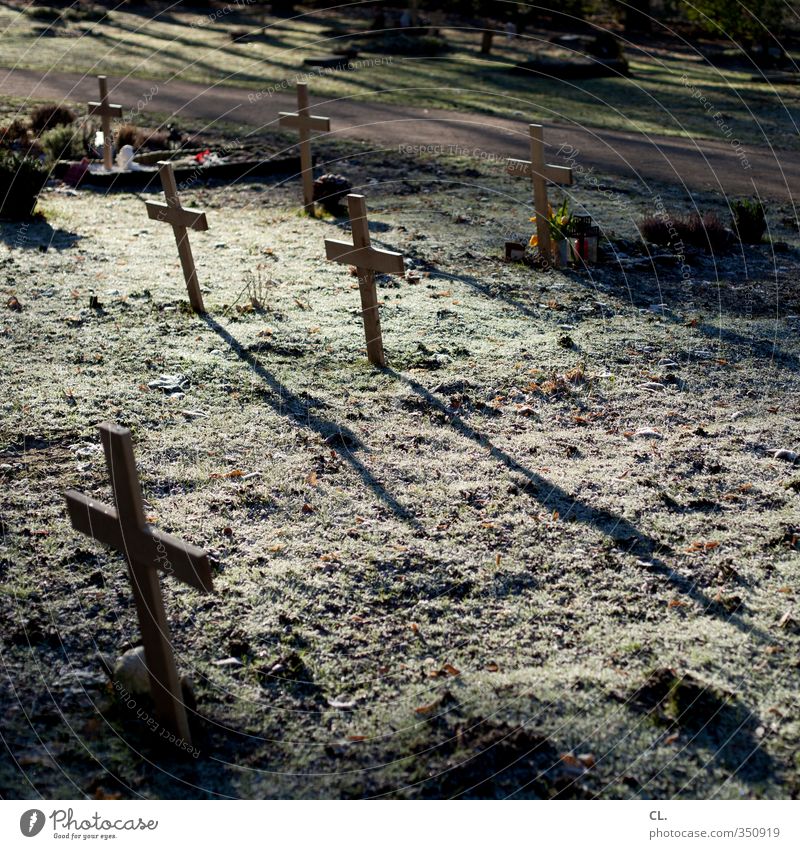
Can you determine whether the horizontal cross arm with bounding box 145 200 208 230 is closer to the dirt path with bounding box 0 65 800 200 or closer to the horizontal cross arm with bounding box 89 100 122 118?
the horizontal cross arm with bounding box 89 100 122 118

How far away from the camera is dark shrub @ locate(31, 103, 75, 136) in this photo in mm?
18781

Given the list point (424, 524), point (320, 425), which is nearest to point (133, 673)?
point (424, 524)

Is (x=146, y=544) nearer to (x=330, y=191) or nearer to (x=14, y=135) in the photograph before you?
(x=330, y=191)

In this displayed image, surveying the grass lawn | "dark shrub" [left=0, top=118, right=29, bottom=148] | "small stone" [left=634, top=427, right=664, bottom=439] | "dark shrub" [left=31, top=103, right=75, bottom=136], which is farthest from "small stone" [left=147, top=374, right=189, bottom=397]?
"dark shrub" [left=31, top=103, right=75, bottom=136]

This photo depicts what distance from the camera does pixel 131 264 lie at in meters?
11.8

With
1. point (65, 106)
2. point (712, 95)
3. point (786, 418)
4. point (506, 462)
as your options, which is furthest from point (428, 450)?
point (712, 95)

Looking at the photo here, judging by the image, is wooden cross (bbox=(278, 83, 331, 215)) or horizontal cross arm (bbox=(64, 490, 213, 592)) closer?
horizontal cross arm (bbox=(64, 490, 213, 592))

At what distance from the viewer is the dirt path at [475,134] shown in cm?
1600

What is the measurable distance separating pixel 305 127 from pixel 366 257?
17.6 feet

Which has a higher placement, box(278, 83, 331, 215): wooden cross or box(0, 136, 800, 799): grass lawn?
box(278, 83, 331, 215): wooden cross

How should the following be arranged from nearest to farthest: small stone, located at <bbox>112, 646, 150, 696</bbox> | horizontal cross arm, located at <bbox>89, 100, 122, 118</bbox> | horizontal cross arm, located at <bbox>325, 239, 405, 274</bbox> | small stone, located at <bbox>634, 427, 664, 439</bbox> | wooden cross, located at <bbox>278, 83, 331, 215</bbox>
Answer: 1. small stone, located at <bbox>112, 646, 150, 696</bbox>
2. small stone, located at <bbox>634, 427, 664, 439</bbox>
3. horizontal cross arm, located at <bbox>325, 239, 405, 274</bbox>
4. wooden cross, located at <bbox>278, 83, 331, 215</bbox>
5. horizontal cross arm, located at <bbox>89, 100, 122, 118</bbox>

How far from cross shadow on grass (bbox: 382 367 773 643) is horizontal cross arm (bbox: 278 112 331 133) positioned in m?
6.50

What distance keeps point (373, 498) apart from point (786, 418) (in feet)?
11.1

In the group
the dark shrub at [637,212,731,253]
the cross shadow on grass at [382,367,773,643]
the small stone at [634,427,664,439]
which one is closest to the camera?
the cross shadow on grass at [382,367,773,643]
